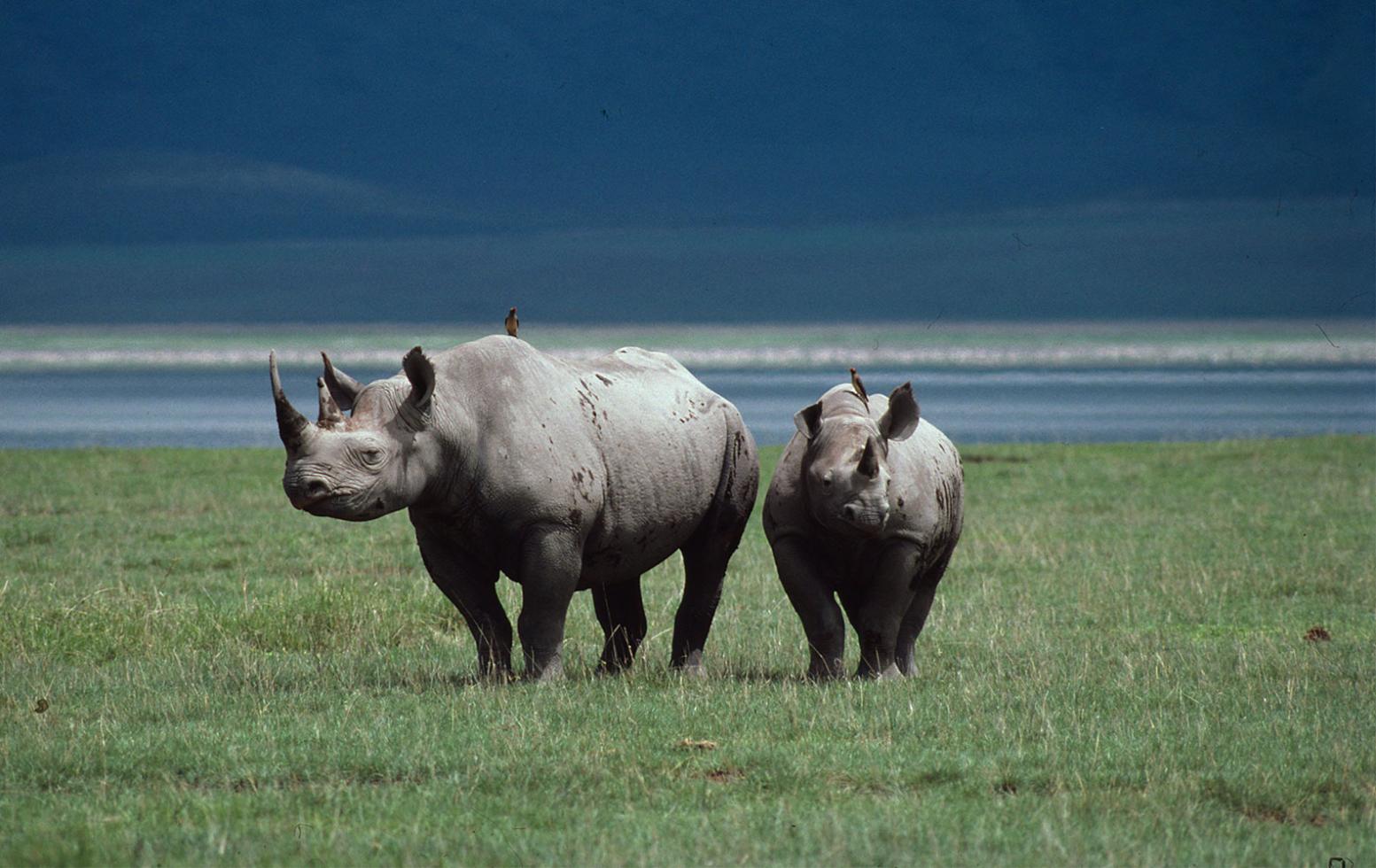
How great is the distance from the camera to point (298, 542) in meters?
18.1

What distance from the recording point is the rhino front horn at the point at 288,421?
879 centimetres

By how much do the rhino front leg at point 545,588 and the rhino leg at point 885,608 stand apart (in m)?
1.71

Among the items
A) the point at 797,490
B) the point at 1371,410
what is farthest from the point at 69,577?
the point at 1371,410

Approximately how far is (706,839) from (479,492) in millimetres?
3580

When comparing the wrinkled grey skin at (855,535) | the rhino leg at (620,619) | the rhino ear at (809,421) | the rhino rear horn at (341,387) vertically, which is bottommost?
the rhino leg at (620,619)

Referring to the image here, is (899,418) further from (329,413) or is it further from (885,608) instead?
(329,413)

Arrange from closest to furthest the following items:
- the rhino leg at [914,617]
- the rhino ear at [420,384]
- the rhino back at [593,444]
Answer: the rhino ear at [420,384] < the rhino back at [593,444] < the rhino leg at [914,617]

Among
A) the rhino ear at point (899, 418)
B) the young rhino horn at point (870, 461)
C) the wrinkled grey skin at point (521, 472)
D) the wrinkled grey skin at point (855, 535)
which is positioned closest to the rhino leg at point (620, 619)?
the wrinkled grey skin at point (521, 472)

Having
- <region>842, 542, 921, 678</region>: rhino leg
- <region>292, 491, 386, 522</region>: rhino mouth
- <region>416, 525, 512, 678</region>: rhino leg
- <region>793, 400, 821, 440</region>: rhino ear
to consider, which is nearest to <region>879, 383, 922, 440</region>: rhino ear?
<region>793, 400, 821, 440</region>: rhino ear

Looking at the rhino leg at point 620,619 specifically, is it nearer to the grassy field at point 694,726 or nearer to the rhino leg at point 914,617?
the grassy field at point 694,726

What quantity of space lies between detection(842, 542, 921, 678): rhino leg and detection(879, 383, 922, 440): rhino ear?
0.64m

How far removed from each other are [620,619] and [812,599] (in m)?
1.73

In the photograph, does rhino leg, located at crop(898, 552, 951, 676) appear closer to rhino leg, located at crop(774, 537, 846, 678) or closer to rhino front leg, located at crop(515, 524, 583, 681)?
rhino leg, located at crop(774, 537, 846, 678)

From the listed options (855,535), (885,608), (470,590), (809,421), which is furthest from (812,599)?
(470,590)
